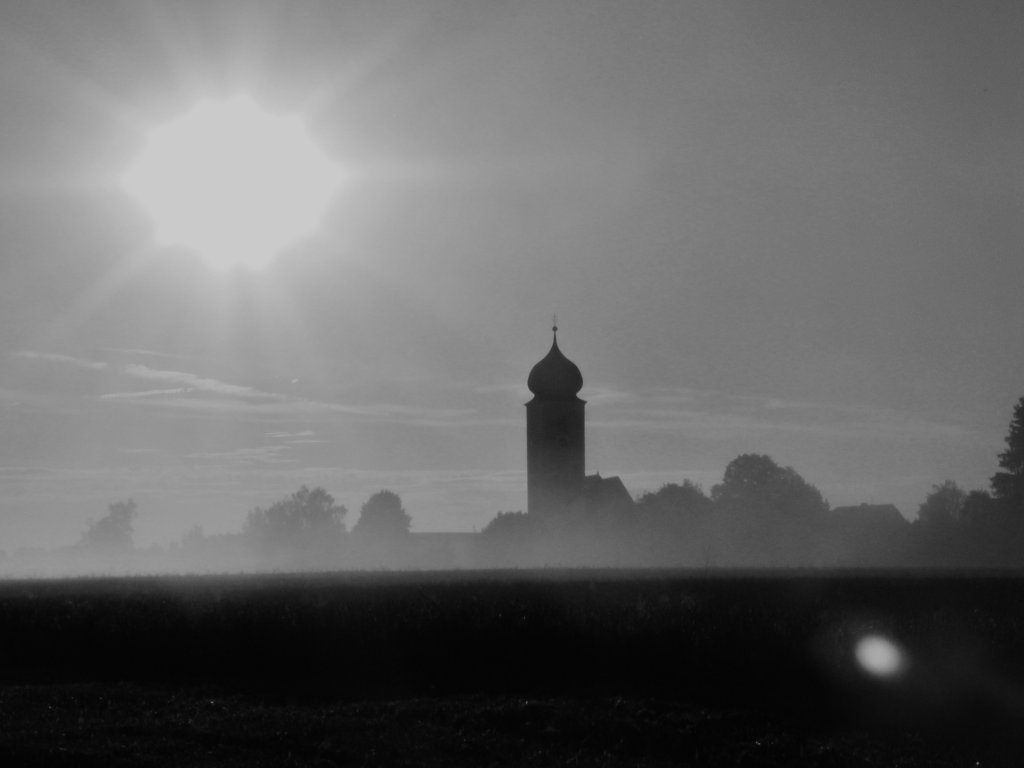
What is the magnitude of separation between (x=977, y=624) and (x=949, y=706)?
19.0 feet

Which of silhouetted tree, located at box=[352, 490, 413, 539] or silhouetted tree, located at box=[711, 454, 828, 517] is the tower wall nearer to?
silhouetted tree, located at box=[711, 454, 828, 517]

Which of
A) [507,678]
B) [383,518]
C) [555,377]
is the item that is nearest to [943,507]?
[555,377]

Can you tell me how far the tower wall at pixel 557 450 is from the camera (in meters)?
93.3

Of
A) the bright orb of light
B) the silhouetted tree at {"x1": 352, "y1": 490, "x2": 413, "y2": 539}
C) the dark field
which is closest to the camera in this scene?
the dark field

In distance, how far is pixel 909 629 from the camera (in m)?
29.9

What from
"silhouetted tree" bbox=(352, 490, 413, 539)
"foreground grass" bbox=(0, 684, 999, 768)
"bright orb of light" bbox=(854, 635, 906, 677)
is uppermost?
"silhouetted tree" bbox=(352, 490, 413, 539)

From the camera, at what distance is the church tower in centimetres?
9331

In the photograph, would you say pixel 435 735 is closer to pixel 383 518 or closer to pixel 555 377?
pixel 555 377

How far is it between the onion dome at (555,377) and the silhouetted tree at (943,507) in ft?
93.7

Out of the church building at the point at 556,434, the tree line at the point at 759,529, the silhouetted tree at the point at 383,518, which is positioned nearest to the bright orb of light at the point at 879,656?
the tree line at the point at 759,529

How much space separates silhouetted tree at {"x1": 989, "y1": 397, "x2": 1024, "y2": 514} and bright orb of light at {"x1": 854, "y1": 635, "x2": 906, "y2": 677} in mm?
53505

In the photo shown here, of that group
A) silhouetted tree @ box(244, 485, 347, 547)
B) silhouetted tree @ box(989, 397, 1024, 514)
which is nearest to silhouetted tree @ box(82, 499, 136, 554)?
silhouetted tree @ box(244, 485, 347, 547)

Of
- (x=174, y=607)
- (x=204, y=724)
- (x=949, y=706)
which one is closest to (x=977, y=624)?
(x=949, y=706)

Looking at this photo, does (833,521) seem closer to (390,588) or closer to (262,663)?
(390,588)
